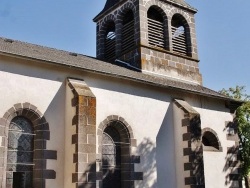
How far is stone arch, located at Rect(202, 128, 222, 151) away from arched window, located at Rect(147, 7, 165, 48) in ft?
13.8

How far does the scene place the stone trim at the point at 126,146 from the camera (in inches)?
430

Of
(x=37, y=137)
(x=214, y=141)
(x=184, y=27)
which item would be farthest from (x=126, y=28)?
(x=37, y=137)

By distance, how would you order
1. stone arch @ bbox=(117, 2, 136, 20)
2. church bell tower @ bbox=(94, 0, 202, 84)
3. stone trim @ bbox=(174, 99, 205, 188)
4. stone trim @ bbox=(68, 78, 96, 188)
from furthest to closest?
1. stone arch @ bbox=(117, 2, 136, 20)
2. church bell tower @ bbox=(94, 0, 202, 84)
3. stone trim @ bbox=(174, 99, 205, 188)
4. stone trim @ bbox=(68, 78, 96, 188)

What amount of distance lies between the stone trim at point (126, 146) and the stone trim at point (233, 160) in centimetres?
408

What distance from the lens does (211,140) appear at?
13.7 metres

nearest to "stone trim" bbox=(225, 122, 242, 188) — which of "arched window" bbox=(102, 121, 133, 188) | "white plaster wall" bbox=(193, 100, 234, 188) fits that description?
"white plaster wall" bbox=(193, 100, 234, 188)

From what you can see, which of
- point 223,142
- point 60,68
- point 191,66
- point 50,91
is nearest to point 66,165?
point 50,91

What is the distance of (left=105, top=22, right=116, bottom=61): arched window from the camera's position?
16609 millimetres

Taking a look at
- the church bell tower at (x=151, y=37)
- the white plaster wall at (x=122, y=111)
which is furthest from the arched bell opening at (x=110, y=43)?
the white plaster wall at (x=122, y=111)

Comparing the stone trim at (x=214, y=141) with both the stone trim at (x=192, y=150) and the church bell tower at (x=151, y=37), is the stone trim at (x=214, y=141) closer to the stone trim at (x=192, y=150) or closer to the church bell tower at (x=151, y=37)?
the stone trim at (x=192, y=150)

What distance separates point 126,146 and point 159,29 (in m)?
6.44

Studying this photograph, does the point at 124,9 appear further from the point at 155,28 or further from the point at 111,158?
the point at 111,158

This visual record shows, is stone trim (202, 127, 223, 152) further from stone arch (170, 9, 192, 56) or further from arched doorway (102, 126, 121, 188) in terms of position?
stone arch (170, 9, 192, 56)

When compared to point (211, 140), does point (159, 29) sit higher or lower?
higher
